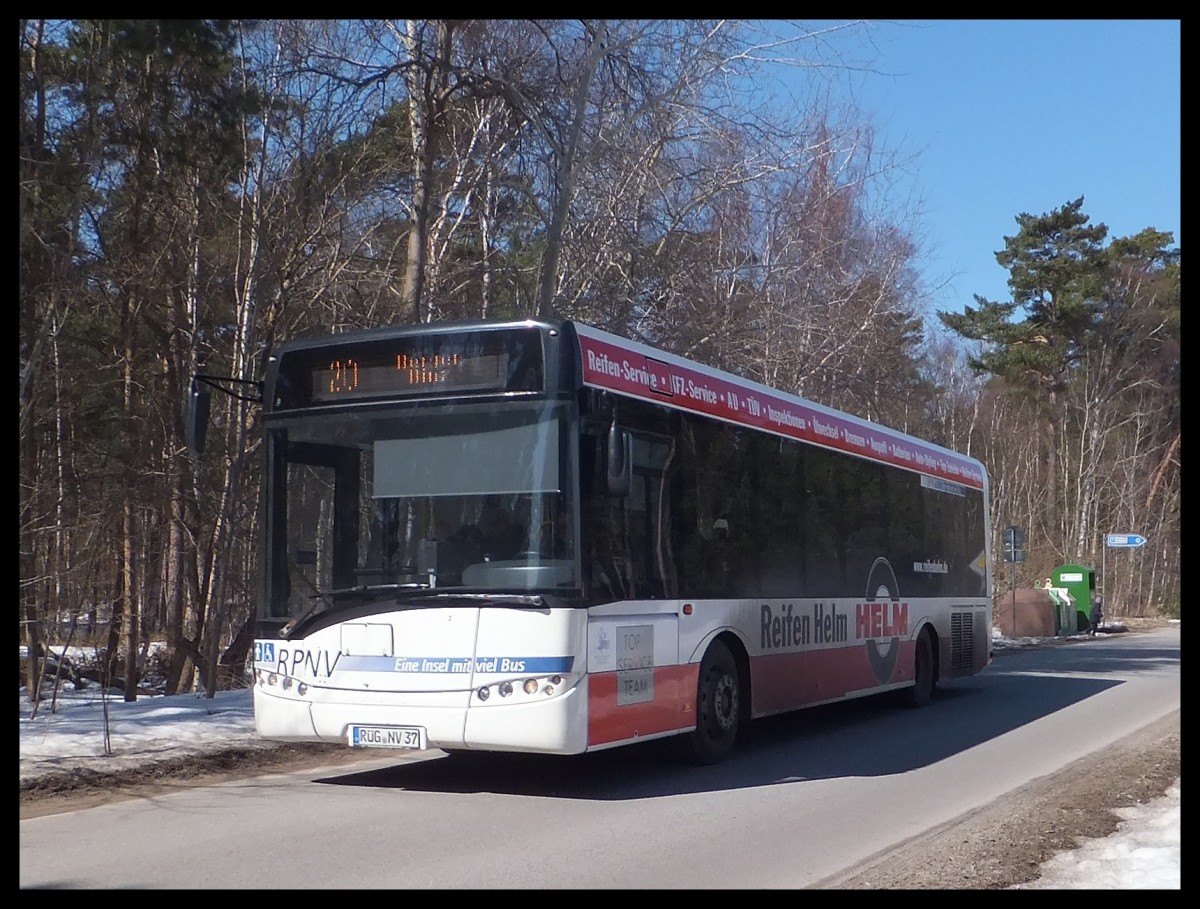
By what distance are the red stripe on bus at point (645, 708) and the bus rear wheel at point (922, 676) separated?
600 centimetres

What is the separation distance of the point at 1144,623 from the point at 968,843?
31050 millimetres

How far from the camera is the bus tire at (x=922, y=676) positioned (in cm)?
1521

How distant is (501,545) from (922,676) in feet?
27.4

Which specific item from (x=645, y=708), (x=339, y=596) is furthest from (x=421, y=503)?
(x=645, y=708)

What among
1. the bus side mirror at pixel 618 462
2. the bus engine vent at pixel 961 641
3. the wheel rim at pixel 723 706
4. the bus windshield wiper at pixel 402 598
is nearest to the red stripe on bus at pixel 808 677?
the wheel rim at pixel 723 706

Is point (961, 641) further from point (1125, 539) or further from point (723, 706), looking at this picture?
point (1125, 539)

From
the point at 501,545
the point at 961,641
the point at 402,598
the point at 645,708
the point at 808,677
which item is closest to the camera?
the point at 501,545

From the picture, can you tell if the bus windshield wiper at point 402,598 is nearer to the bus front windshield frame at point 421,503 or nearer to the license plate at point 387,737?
the bus front windshield frame at point 421,503

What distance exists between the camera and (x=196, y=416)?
9.12 m

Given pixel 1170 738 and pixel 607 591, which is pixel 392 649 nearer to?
pixel 607 591

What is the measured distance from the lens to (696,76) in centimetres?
1717

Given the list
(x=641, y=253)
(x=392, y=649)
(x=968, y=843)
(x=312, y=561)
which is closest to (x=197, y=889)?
(x=392, y=649)

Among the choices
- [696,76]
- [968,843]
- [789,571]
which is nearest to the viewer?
[968,843]

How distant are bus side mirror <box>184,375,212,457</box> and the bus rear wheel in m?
9.12
